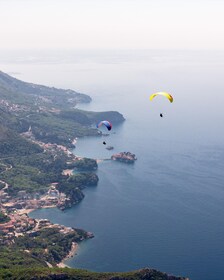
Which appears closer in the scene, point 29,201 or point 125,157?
point 29,201

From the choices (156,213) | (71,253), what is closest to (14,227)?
(71,253)

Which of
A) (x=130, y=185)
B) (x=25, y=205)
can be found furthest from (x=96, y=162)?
(x=25, y=205)

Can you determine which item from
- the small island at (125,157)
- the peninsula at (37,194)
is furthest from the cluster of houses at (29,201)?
the small island at (125,157)

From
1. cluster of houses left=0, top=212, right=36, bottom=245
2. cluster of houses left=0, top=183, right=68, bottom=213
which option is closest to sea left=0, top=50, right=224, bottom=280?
cluster of houses left=0, top=183, right=68, bottom=213

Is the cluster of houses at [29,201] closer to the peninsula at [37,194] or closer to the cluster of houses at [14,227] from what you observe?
the peninsula at [37,194]

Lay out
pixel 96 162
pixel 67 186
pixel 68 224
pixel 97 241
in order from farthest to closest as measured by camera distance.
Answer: pixel 96 162 < pixel 67 186 < pixel 68 224 < pixel 97 241

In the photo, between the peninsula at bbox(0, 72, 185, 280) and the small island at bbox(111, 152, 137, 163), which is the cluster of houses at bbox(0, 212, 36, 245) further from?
the small island at bbox(111, 152, 137, 163)

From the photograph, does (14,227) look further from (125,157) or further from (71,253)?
(125,157)

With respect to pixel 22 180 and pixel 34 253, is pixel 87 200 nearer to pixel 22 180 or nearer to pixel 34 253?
pixel 22 180
